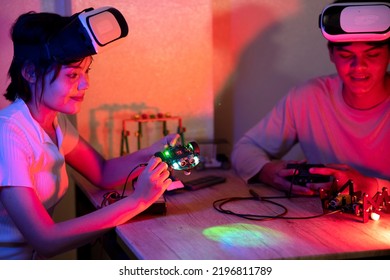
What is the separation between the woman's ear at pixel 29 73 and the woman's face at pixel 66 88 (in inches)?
1.6

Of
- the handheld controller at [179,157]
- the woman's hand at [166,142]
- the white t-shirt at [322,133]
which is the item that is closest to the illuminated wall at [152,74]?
the white t-shirt at [322,133]

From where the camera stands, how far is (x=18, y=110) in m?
1.53

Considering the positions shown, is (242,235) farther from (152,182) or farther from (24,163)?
(24,163)

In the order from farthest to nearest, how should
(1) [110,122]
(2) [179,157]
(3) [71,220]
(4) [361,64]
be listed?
(1) [110,122], (4) [361,64], (2) [179,157], (3) [71,220]

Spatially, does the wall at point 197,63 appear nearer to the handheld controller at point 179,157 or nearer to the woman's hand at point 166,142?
the woman's hand at point 166,142

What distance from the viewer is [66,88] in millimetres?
1546

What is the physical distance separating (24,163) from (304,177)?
0.89 m

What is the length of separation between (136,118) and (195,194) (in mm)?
484

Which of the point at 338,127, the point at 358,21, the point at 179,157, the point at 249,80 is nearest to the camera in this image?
the point at 179,157

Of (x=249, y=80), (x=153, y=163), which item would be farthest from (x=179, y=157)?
(x=249, y=80)

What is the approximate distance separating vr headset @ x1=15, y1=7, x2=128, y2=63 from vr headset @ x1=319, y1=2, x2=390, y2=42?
70 cm

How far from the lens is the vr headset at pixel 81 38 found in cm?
146

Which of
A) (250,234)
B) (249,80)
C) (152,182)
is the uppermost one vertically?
(249,80)

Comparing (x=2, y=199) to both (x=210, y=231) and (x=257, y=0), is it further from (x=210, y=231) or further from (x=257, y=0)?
(x=257, y=0)
